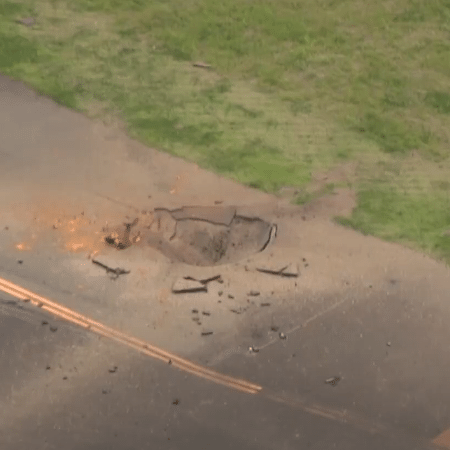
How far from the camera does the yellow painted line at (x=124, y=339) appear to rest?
243 inches

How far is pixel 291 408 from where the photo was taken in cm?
602

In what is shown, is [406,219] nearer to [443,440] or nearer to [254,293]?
[254,293]

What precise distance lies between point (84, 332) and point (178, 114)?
3352 mm

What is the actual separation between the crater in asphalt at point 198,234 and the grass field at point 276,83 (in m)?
0.66

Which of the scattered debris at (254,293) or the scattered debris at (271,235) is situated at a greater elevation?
the scattered debris at (271,235)

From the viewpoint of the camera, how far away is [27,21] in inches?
411

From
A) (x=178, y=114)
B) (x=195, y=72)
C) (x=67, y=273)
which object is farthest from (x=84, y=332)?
(x=195, y=72)

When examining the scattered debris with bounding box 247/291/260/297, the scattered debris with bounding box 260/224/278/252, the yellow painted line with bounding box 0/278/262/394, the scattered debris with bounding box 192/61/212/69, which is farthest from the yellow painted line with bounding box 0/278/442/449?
the scattered debris with bounding box 192/61/212/69

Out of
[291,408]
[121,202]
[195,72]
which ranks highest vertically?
[195,72]

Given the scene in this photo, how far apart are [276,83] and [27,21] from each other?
380 cm

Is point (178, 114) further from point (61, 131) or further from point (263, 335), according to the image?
point (263, 335)

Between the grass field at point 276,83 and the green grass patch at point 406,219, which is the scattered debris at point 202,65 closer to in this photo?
the grass field at point 276,83

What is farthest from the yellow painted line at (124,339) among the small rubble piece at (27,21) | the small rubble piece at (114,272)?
the small rubble piece at (27,21)

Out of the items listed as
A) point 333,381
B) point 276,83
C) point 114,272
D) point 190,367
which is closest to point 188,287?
point 114,272
